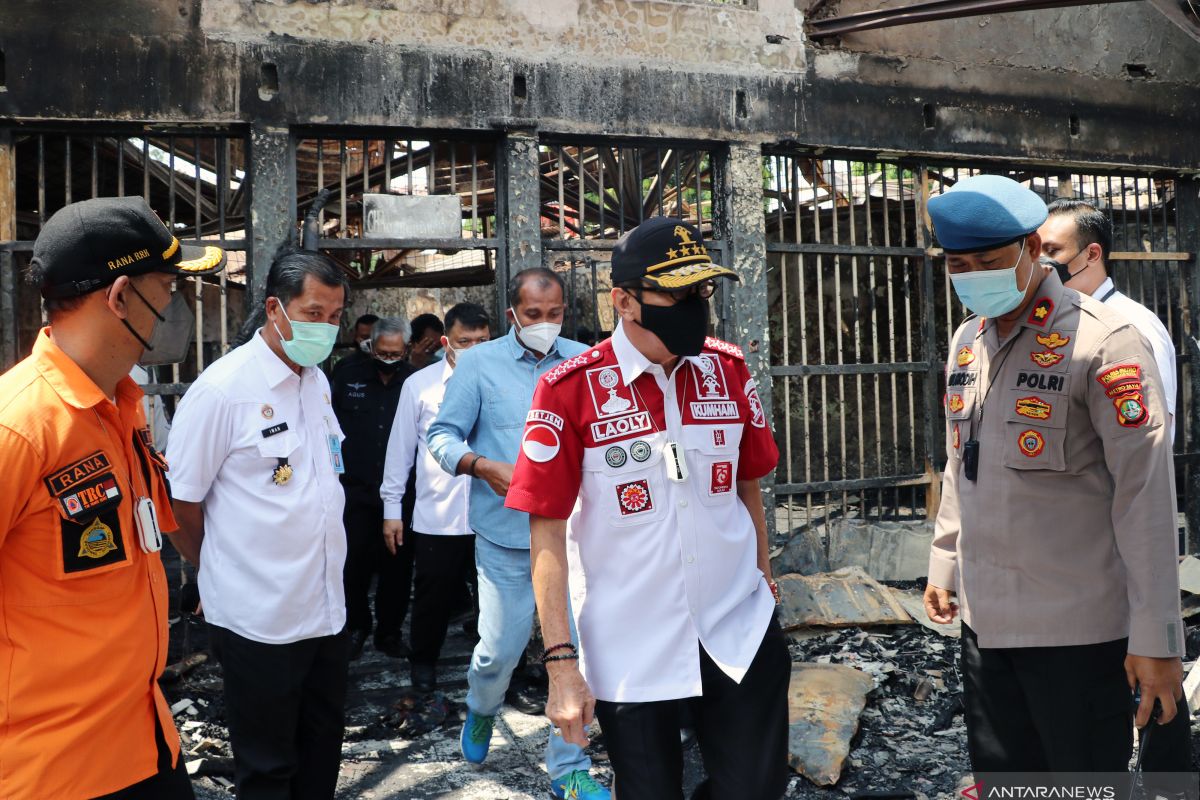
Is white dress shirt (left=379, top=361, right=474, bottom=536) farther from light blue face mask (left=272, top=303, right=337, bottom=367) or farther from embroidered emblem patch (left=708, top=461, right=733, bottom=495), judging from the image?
embroidered emblem patch (left=708, top=461, right=733, bottom=495)

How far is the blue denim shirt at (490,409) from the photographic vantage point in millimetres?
4176

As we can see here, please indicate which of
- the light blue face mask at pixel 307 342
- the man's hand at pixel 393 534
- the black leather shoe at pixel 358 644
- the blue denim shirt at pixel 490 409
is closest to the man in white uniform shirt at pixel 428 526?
the man's hand at pixel 393 534

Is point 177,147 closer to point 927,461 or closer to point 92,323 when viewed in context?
point 92,323

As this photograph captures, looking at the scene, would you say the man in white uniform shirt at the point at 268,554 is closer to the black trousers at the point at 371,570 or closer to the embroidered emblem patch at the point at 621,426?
the embroidered emblem patch at the point at 621,426

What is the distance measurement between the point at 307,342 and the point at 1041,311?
2.27m

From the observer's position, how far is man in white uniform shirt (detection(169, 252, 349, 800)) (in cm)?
307

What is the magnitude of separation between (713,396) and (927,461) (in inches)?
195

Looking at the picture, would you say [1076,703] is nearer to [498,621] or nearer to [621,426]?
[621,426]

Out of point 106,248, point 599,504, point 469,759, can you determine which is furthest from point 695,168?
point 106,248

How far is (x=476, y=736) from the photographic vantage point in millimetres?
4195

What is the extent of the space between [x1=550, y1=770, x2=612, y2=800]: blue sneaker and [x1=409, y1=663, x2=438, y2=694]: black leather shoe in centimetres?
157

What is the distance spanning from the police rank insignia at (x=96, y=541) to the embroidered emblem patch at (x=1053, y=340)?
2.29m

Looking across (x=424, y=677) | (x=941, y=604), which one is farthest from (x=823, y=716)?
(x=424, y=677)

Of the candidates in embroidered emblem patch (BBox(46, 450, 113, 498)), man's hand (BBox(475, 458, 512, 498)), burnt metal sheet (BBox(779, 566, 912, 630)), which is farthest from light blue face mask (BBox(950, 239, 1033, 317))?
burnt metal sheet (BBox(779, 566, 912, 630))
